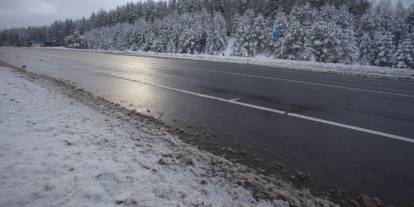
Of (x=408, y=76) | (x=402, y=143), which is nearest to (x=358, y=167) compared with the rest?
(x=402, y=143)

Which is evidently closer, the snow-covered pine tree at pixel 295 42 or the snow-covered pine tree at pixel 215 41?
the snow-covered pine tree at pixel 295 42

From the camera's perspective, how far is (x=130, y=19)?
9950 centimetres

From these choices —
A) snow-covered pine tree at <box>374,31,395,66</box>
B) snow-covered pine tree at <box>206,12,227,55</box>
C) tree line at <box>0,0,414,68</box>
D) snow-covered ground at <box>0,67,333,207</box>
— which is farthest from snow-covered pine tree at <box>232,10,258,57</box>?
snow-covered ground at <box>0,67,333,207</box>

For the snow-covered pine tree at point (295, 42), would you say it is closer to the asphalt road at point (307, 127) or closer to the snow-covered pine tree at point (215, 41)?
the snow-covered pine tree at point (215, 41)

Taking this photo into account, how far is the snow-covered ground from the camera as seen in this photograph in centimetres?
275

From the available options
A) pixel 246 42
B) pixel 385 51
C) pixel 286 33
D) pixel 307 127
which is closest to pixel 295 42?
pixel 286 33

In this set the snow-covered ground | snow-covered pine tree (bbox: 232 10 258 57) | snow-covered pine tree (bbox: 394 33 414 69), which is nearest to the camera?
the snow-covered ground

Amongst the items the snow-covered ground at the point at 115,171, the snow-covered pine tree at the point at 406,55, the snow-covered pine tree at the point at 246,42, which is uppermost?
the snow-covered pine tree at the point at 246,42

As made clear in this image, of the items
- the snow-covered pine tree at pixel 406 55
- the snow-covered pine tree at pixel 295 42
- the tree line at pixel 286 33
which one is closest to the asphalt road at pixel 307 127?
the tree line at pixel 286 33

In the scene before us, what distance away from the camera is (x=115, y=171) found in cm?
327

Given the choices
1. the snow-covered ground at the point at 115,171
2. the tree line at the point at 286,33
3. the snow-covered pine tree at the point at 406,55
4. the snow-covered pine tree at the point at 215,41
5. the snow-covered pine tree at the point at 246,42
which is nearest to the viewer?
the snow-covered ground at the point at 115,171

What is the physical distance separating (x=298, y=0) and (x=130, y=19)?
207 feet

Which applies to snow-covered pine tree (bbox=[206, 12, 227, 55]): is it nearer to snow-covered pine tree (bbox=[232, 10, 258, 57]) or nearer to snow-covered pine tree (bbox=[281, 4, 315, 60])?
snow-covered pine tree (bbox=[232, 10, 258, 57])

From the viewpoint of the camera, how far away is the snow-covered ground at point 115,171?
2.75m
